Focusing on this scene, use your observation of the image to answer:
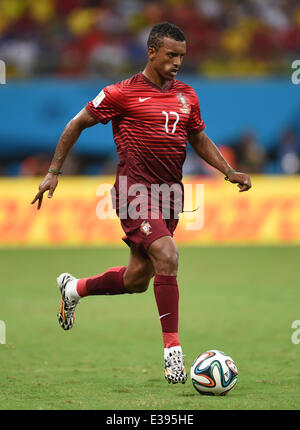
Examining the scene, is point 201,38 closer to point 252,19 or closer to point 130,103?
point 252,19

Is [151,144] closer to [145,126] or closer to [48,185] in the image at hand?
[145,126]

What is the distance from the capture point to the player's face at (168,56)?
5938 mm

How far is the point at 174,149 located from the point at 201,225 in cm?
946

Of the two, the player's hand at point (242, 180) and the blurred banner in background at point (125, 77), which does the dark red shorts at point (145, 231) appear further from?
the blurred banner in background at point (125, 77)

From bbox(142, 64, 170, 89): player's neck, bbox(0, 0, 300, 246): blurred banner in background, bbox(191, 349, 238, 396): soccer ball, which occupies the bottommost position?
bbox(191, 349, 238, 396): soccer ball

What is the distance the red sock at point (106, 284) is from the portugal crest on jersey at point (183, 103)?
4.33 ft

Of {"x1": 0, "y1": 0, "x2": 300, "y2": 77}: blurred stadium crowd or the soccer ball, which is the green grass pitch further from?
{"x1": 0, "y1": 0, "x2": 300, "y2": 77}: blurred stadium crowd

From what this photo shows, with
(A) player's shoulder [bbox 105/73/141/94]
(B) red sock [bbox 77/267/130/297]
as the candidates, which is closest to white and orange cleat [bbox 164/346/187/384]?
(B) red sock [bbox 77/267/130/297]

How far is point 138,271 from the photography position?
6254mm

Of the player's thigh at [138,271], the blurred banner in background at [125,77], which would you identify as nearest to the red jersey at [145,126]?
the player's thigh at [138,271]

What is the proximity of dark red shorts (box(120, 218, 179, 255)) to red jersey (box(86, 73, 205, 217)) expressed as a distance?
0.88 ft

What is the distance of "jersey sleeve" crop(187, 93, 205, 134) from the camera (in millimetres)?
6266
